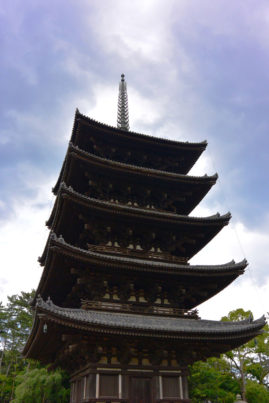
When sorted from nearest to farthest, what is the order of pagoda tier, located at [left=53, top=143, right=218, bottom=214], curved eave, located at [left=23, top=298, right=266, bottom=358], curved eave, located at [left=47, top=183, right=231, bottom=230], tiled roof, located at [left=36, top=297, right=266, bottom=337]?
curved eave, located at [left=23, top=298, right=266, bottom=358] < tiled roof, located at [left=36, top=297, right=266, bottom=337] < curved eave, located at [left=47, top=183, right=231, bottom=230] < pagoda tier, located at [left=53, top=143, right=218, bottom=214]

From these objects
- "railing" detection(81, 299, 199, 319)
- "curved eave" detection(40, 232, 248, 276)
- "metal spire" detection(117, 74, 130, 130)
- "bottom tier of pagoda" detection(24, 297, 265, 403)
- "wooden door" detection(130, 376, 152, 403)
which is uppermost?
"metal spire" detection(117, 74, 130, 130)

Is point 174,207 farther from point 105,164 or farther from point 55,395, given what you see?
point 55,395

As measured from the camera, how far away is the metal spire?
90.1ft

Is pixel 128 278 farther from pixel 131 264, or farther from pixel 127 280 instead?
pixel 131 264

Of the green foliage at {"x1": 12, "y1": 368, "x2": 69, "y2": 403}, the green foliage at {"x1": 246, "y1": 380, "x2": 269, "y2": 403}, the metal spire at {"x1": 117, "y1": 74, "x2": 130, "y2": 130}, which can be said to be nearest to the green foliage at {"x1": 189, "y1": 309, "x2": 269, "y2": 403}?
the green foliage at {"x1": 246, "y1": 380, "x2": 269, "y2": 403}

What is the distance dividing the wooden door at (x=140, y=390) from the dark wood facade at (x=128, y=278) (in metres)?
0.04

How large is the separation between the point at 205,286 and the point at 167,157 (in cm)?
908

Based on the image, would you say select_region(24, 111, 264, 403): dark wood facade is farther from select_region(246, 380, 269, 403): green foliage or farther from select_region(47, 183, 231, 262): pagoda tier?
select_region(246, 380, 269, 403): green foliage

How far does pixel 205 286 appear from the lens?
53.8 ft

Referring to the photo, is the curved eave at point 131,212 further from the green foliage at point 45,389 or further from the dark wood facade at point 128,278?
the green foliage at point 45,389

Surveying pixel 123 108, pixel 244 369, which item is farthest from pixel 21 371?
pixel 123 108

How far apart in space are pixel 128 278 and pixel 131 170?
240 inches

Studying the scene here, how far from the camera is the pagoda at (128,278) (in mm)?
12500

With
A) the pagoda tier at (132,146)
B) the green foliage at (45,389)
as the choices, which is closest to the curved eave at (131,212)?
the pagoda tier at (132,146)
